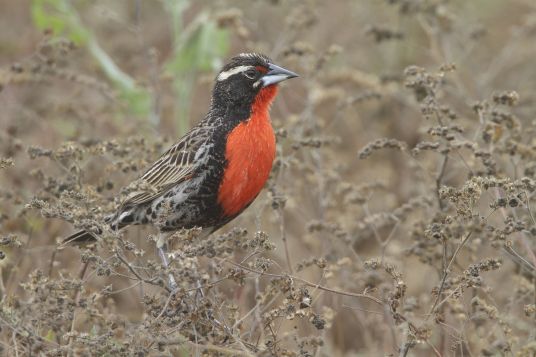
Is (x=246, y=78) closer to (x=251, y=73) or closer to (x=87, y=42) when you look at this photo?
(x=251, y=73)

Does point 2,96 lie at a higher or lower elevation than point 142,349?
higher

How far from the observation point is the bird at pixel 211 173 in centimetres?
554

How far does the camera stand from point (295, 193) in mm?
7336

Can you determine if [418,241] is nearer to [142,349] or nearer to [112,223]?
[112,223]

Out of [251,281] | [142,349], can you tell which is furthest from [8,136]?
[142,349]

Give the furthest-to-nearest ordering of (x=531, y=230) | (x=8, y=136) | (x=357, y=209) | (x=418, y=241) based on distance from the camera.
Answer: (x=357, y=209)
(x=8, y=136)
(x=418, y=241)
(x=531, y=230)

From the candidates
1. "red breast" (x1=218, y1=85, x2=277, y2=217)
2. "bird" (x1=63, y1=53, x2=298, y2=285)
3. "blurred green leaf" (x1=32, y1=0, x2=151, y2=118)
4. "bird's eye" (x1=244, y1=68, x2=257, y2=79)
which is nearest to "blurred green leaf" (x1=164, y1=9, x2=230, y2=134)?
"blurred green leaf" (x1=32, y1=0, x2=151, y2=118)

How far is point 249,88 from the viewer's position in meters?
6.02

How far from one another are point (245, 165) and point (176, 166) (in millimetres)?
446

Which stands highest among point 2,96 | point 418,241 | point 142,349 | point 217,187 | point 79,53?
point 79,53

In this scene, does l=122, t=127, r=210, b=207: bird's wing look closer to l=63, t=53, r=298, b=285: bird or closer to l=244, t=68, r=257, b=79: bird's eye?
l=63, t=53, r=298, b=285: bird

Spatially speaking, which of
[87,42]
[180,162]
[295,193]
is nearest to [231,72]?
[180,162]

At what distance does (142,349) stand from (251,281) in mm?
2528

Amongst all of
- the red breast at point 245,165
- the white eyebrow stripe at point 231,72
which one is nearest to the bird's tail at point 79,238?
the red breast at point 245,165
